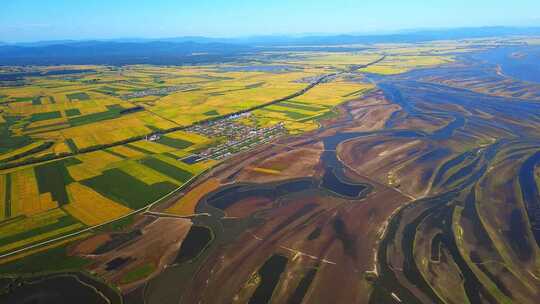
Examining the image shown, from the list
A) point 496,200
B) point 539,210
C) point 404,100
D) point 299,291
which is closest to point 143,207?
point 299,291

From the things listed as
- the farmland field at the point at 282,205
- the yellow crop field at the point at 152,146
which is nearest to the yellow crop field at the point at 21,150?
the farmland field at the point at 282,205

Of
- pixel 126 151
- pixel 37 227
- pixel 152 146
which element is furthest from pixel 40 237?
pixel 152 146

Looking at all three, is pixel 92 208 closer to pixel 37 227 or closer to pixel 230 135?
pixel 37 227

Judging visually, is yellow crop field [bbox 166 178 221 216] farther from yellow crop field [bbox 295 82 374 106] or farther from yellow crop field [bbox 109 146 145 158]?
yellow crop field [bbox 295 82 374 106]

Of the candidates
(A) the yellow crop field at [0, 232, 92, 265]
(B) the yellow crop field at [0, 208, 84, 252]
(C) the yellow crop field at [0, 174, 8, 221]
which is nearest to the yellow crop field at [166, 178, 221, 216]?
(A) the yellow crop field at [0, 232, 92, 265]

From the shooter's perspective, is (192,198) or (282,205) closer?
(282,205)
